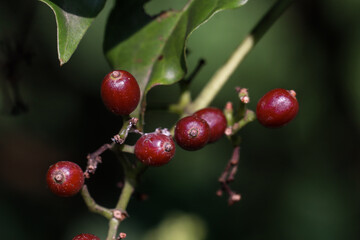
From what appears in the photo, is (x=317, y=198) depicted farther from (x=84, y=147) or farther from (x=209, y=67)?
(x=84, y=147)

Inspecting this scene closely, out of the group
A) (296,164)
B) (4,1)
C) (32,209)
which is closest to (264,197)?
(296,164)

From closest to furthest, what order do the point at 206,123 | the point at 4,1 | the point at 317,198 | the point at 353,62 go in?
the point at 206,123 → the point at 4,1 → the point at 353,62 → the point at 317,198

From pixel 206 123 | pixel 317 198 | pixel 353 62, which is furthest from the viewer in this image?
pixel 317 198

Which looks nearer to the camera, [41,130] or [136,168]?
[136,168]

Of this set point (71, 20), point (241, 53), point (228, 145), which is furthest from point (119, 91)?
point (228, 145)

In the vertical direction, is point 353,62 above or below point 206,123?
above

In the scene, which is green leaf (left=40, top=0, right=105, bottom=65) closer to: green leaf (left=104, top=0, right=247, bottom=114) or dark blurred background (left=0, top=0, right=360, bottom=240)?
green leaf (left=104, top=0, right=247, bottom=114)

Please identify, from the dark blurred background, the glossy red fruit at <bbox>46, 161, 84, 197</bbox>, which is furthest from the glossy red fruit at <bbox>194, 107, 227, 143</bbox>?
the dark blurred background
